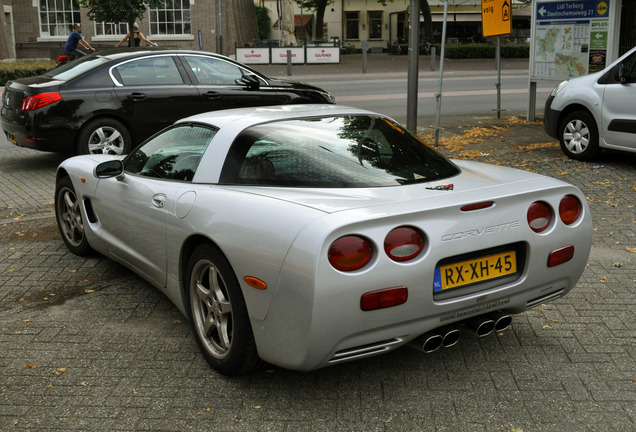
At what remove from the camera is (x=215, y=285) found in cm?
389

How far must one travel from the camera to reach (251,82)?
10781mm

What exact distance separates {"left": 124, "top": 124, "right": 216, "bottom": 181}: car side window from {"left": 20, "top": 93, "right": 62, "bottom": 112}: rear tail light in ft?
15.9

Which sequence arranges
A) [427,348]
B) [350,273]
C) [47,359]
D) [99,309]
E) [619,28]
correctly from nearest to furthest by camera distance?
[350,273]
[427,348]
[47,359]
[99,309]
[619,28]

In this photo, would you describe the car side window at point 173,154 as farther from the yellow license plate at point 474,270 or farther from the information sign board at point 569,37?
the information sign board at point 569,37

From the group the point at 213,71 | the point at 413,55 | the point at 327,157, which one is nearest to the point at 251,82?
the point at 213,71

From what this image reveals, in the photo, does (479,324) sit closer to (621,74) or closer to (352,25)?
(621,74)

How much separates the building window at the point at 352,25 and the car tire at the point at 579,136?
5848 centimetres

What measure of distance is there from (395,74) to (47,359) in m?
26.5

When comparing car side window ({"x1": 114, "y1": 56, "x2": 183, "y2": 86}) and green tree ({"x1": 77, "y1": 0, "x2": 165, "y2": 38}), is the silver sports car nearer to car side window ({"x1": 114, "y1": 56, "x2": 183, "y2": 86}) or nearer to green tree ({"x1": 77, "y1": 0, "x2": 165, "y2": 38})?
car side window ({"x1": 114, "y1": 56, "x2": 183, "y2": 86})

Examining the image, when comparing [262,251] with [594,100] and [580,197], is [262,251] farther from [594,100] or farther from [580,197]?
[594,100]

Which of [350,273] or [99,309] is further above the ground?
[350,273]

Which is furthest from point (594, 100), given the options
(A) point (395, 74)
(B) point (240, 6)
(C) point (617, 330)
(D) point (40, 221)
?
(B) point (240, 6)

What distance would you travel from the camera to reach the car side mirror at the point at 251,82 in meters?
10.8

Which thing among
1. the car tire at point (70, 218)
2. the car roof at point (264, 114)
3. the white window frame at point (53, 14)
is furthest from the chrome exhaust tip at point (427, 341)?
the white window frame at point (53, 14)
